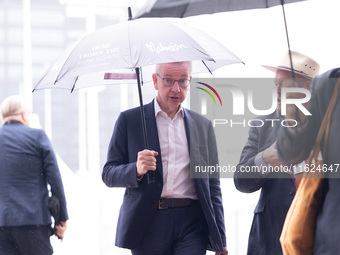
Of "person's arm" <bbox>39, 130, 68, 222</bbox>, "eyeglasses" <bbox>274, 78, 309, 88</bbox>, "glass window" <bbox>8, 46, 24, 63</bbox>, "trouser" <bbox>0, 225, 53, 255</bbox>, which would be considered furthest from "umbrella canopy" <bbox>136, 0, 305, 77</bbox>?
"glass window" <bbox>8, 46, 24, 63</bbox>

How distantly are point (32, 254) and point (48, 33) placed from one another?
3.97m

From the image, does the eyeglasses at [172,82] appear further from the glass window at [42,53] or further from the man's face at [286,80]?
the glass window at [42,53]

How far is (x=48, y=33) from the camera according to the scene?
25.8 ft

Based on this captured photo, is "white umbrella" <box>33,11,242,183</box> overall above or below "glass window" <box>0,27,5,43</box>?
below

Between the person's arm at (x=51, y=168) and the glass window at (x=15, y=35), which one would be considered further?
the glass window at (x=15, y=35)

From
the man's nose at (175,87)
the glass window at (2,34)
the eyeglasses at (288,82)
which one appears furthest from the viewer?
the glass window at (2,34)

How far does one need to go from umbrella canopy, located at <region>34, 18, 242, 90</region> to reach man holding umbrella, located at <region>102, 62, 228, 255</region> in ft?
0.62

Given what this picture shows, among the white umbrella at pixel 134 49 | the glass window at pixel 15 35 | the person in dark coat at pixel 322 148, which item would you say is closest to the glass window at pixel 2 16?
the glass window at pixel 15 35

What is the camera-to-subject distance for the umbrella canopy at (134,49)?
3.02 m

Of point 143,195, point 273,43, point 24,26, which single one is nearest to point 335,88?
point 143,195

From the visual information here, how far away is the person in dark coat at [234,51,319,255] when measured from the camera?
2.98 metres

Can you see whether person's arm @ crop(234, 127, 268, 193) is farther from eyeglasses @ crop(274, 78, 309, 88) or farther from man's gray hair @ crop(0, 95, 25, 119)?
man's gray hair @ crop(0, 95, 25, 119)

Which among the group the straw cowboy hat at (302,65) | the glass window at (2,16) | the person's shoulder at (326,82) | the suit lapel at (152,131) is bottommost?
the suit lapel at (152,131)

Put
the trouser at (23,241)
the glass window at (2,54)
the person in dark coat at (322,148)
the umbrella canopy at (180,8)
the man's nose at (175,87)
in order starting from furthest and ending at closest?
the glass window at (2,54)
the trouser at (23,241)
the man's nose at (175,87)
the umbrella canopy at (180,8)
the person in dark coat at (322,148)
